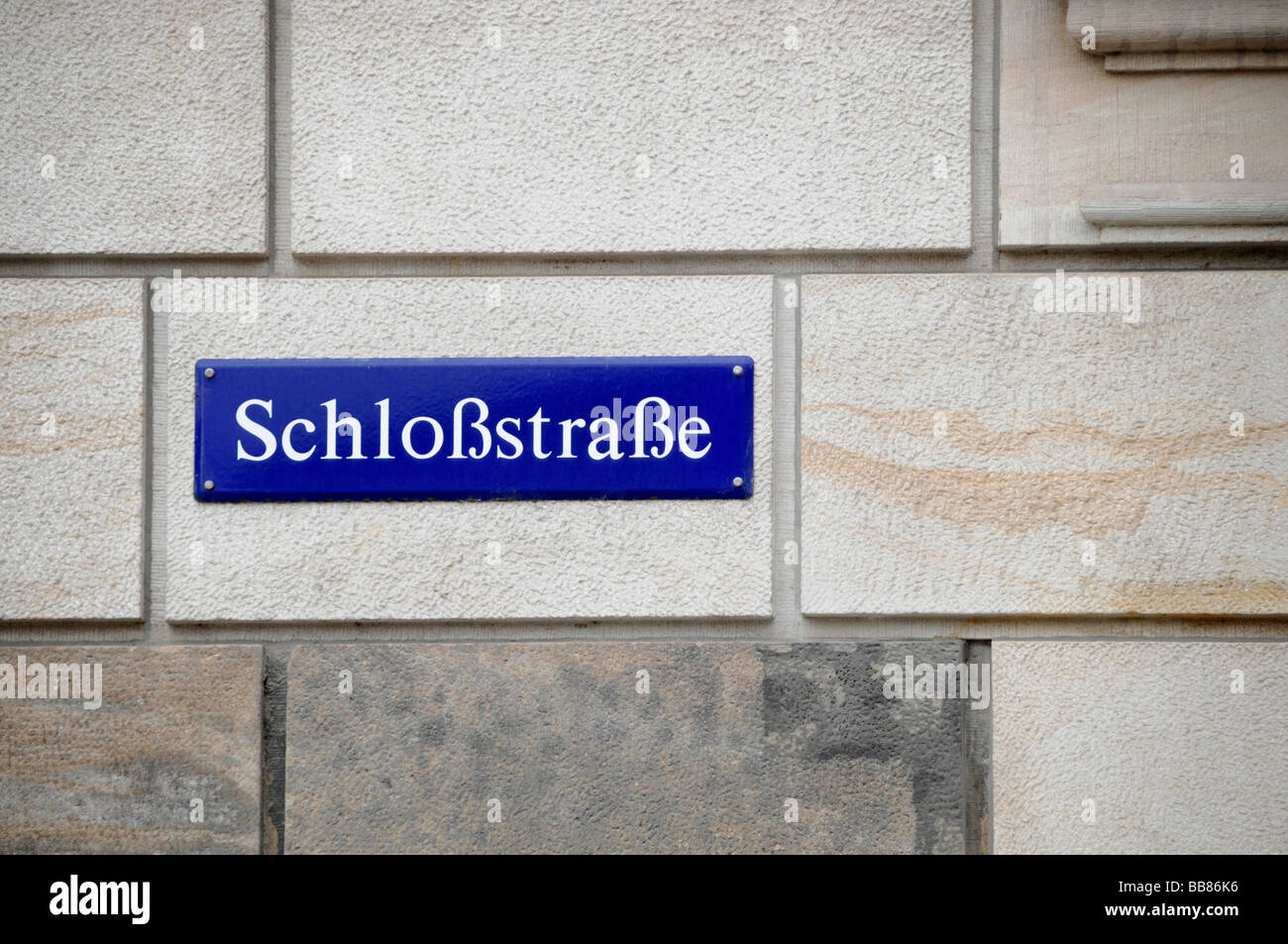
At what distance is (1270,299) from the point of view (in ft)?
8.10

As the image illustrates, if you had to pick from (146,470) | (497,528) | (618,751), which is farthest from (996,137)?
(146,470)

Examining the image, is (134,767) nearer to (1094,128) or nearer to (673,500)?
(673,500)

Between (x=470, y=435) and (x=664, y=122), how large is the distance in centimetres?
99

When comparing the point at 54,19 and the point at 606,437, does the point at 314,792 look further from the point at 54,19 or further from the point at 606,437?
the point at 54,19

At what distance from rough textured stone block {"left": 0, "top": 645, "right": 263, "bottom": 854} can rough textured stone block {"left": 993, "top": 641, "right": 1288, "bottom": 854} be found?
2019 millimetres

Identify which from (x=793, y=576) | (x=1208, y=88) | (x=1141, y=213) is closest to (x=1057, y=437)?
(x=1141, y=213)

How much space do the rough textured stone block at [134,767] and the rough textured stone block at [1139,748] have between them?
202cm

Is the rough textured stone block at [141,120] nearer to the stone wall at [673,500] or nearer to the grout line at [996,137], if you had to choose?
the stone wall at [673,500]

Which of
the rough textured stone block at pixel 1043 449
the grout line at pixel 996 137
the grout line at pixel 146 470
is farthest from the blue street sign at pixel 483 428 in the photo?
the grout line at pixel 996 137

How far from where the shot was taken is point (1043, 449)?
2.47 m

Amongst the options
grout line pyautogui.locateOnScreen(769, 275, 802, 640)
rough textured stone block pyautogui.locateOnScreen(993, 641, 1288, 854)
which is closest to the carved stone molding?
grout line pyautogui.locateOnScreen(769, 275, 802, 640)

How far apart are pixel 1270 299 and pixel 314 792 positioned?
2.85 m

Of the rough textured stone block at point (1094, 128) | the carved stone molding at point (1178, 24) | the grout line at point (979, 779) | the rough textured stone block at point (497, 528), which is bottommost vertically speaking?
the grout line at point (979, 779)

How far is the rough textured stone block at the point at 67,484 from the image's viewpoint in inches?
98.3
